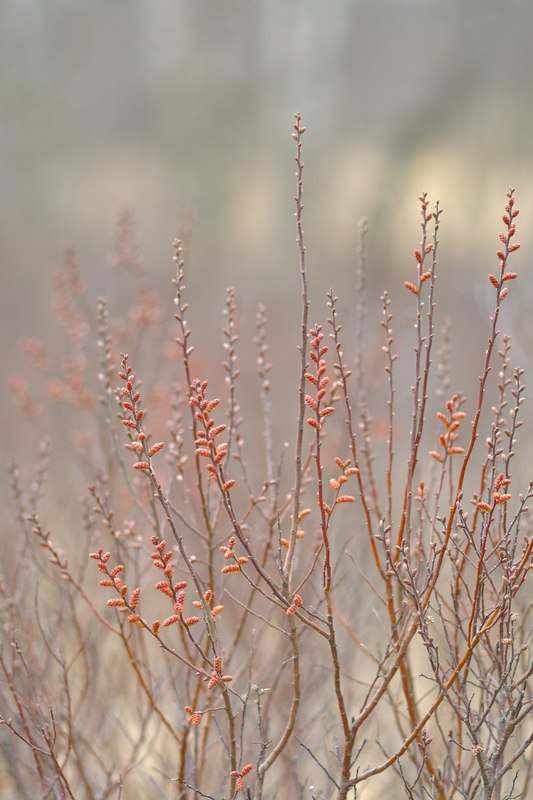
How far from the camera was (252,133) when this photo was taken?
18641mm

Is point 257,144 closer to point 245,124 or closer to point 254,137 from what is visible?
point 254,137

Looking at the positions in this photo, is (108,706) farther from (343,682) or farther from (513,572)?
(513,572)

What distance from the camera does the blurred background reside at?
1234 centimetres

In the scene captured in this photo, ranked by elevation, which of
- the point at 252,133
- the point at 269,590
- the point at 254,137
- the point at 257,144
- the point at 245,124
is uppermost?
the point at 245,124

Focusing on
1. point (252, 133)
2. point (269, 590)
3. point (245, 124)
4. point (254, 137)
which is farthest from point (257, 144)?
point (269, 590)

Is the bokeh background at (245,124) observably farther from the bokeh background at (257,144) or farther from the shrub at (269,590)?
the shrub at (269,590)

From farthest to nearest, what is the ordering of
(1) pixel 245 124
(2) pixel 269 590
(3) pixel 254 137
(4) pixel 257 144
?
(1) pixel 245 124 → (3) pixel 254 137 → (4) pixel 257 144 → (2) pixel 269 590

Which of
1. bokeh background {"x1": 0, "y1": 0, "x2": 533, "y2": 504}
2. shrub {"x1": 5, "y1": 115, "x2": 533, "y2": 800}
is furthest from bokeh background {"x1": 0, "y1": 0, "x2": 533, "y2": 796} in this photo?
shrub {"x1": 5, "y1": 115, "x2": 533, "y2": 800}

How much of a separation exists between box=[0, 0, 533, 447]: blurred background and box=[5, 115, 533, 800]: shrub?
19.2 feet

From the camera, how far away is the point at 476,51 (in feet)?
46.9

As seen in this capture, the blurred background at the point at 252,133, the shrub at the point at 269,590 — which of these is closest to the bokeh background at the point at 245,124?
the blurred background at the point at 252,133

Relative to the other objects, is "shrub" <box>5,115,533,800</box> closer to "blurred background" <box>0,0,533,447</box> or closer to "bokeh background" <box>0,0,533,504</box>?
"bokeh background" <box>0,0,533,504</box>

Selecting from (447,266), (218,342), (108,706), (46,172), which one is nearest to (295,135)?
(108,706)

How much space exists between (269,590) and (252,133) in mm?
16635
